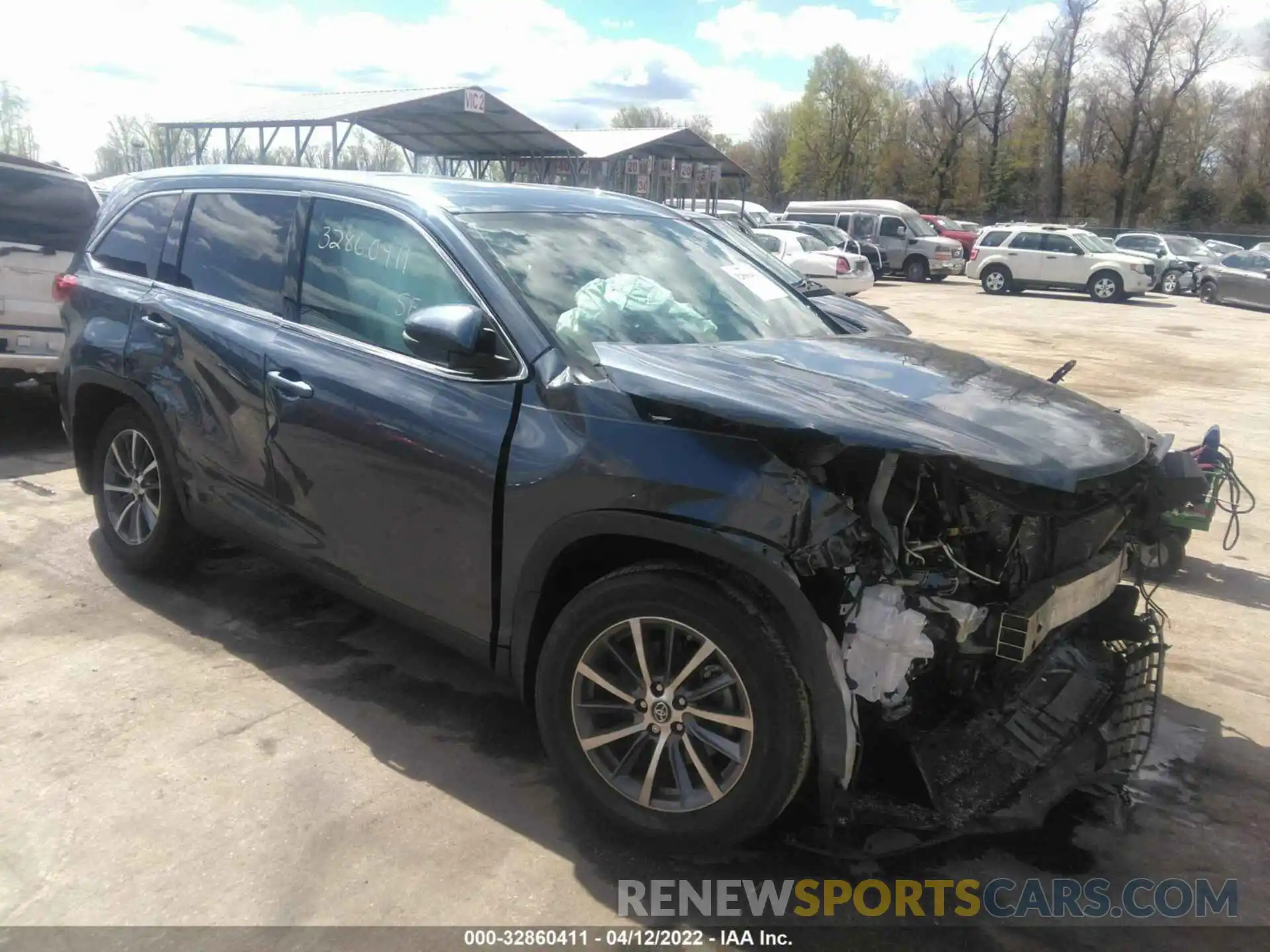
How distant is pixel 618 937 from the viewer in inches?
99.5

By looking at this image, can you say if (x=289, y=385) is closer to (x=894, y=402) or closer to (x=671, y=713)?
(x=671, y=713)

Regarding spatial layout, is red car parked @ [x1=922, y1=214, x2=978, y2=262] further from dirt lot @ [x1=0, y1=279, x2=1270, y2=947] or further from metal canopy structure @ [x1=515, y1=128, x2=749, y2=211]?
dirt lot @ [x1=0, y1=279, x2=1270, y2=947]

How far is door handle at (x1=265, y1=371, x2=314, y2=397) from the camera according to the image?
3.53 meters

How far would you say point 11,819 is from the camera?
292 centimetres

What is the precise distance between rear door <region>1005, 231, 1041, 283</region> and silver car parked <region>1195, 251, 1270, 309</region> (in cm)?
381

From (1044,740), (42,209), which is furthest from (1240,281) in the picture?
(1044,740)

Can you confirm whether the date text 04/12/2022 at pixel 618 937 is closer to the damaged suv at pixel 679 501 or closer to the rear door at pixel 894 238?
the damaged suv at pixel 679 501

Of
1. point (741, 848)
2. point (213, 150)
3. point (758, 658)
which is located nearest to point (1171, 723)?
point (741, 848)

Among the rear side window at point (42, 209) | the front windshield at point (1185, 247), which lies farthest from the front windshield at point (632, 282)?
the front windshield at point (1185, 247)

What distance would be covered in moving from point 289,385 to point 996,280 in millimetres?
27152

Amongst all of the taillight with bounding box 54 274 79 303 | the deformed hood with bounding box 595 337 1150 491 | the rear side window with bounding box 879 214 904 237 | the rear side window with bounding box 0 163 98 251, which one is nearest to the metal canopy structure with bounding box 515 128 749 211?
the rear side window with bounding box 879 214 904 237

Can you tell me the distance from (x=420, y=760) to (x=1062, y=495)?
2.17 meters

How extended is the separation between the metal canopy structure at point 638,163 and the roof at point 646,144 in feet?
0.07

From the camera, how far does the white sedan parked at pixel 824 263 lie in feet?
70.1
